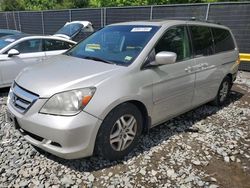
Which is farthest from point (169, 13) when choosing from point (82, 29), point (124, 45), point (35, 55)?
point (124, 45)

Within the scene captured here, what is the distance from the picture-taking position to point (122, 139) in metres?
3.07

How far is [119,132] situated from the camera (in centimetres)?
299

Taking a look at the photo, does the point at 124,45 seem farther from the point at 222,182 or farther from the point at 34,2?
the point at 34,2

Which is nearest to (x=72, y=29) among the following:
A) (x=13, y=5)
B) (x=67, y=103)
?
→ (x=67, y=103)

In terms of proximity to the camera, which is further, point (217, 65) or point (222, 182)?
point (217, 65)

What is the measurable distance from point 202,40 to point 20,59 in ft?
13.2

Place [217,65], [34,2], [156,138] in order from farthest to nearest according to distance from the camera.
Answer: [34,2] < [217,65] < [156,138]

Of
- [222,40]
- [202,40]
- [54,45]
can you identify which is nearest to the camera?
[202,40]

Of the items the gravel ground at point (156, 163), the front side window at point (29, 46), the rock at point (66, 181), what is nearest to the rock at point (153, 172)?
the gravel ground at point (156, 163)

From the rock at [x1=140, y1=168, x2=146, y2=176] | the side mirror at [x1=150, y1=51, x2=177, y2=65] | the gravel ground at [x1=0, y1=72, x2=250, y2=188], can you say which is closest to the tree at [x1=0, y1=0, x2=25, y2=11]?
the gravel ground at [x1=0, y1=72, x2=250, y2=188]

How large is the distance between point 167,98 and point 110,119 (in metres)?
1.03

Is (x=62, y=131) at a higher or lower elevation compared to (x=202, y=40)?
lower

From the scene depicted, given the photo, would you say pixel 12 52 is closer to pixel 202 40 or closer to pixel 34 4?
pixel 202 40

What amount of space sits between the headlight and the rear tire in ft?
10.6
